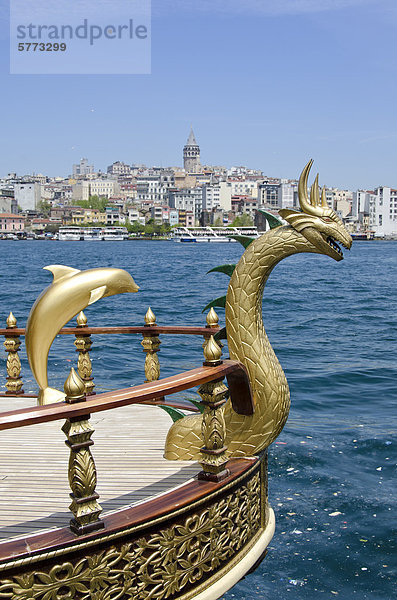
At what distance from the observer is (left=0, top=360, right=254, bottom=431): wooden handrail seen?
249 centimetres

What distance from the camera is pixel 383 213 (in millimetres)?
137375

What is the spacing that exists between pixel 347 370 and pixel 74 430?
966cm

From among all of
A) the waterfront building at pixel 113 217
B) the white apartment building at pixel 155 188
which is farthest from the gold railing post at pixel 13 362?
the white apartment building at pixel 155 188

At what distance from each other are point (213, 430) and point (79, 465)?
88cm

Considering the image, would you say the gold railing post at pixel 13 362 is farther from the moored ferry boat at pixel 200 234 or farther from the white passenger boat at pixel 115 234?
the white passenger boat at pixel 115 234

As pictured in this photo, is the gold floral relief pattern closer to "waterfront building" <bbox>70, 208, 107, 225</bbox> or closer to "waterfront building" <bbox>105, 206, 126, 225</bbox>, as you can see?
"waterfront building" <bbox>105, 206, 126, 225</bbox>

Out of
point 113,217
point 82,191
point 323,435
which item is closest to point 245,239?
point 323,435

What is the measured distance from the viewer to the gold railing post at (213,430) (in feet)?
10.7

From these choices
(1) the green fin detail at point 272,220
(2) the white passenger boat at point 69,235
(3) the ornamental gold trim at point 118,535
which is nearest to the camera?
(3) the ornamental gold trim at point 118,535

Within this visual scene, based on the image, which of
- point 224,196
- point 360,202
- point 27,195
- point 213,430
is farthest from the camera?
point 27,195

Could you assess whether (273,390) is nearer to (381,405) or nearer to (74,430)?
(74,430)

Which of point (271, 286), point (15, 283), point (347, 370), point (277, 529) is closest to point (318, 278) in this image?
point (271, 286)

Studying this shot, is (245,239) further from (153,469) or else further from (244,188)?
(244,188)

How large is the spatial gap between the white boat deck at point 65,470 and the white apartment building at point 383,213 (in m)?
138
